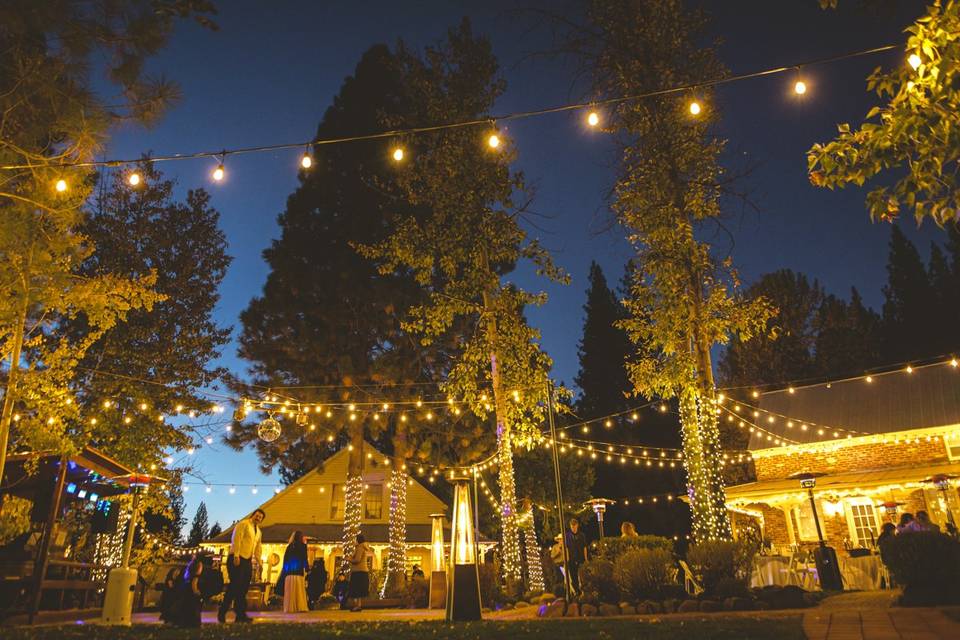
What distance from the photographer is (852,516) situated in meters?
18.4

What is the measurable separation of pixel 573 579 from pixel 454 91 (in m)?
11.8

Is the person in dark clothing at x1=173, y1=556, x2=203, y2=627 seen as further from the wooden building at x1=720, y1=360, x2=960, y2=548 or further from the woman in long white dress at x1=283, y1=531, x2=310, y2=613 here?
the wooden building at x1=720, y1=360, x2=960, y2=548

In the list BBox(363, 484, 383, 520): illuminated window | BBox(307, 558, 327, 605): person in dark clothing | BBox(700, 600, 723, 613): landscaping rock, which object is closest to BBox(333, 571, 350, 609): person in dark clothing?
BBox(307, 558, 327, 605): person in dark clothing

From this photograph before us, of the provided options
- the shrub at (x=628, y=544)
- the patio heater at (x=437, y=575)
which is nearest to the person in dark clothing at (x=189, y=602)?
the patio heater at (x=437, y=575)

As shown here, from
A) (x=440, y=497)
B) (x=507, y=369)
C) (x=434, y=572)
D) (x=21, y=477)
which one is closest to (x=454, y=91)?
(x=507, y=369)

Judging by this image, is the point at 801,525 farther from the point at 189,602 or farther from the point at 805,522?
the point at 189,602

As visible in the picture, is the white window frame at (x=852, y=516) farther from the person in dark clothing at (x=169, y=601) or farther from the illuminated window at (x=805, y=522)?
the person in dark clothing at (x=169, y=601)

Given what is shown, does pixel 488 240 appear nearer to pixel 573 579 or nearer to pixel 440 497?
pixel 573 579

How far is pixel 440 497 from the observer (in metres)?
30.9

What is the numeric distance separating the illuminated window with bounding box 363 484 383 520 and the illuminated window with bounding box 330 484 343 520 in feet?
3.98

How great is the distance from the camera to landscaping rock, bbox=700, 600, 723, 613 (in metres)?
8.16

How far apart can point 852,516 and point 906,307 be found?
25984 mm

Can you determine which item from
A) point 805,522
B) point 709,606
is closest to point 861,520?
point 805,522

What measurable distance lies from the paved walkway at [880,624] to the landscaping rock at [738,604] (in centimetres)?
121
